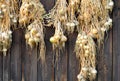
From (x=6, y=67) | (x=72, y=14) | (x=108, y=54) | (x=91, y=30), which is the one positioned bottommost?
(x=6, y=67)

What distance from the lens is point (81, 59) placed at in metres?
2.40

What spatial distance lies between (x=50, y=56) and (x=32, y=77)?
0.76 ft

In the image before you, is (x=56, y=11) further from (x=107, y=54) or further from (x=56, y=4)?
(x=107, y=54)

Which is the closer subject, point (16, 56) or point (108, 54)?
point (108, 54)

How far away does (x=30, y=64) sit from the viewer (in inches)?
99.4

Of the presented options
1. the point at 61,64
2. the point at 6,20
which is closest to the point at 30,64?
the point at 61,64

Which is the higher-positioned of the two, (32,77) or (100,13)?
(100,13)

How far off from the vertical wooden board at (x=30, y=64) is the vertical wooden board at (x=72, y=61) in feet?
0.92

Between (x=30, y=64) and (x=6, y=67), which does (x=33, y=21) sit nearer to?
(x=30, y=64)

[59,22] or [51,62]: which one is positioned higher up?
[59,22]

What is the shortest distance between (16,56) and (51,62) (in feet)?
0.99

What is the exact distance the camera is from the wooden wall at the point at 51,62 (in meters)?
2.41

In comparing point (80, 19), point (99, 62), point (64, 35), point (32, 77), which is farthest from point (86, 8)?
point (32, 77)

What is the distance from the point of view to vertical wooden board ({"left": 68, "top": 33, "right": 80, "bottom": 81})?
8.05 feet
